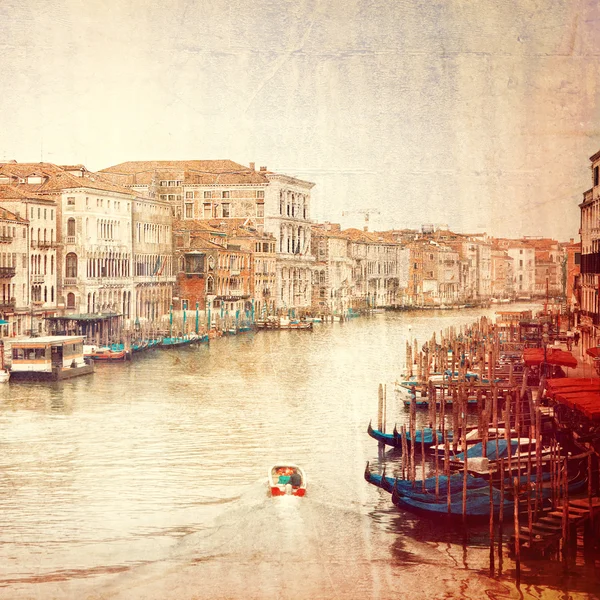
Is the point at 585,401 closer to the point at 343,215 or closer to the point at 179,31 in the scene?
the point at 343,215

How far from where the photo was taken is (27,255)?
29.3ft

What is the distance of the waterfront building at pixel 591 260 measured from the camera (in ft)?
25.8

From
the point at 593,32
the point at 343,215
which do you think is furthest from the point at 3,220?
the point at 593,32

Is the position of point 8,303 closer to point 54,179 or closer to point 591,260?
point 54,179

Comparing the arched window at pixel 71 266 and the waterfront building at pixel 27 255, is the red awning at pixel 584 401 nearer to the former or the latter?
the arched window at pixel 71 266

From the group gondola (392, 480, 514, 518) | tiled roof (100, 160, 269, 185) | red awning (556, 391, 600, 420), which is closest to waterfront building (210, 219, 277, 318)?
tiled roof (100, 160, 269, 185)

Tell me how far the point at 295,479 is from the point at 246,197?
8.24 ft

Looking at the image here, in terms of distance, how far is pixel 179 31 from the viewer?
7.86m

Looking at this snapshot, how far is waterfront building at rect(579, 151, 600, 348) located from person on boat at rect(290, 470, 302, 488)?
2.25 meters

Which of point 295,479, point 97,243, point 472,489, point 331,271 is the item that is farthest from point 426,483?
point 331,271

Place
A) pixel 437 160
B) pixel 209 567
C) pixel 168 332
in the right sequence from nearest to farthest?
1. pixel 209 567
2. pixel 437 160
3. pixel 168 332

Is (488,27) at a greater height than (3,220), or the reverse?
(488,27)

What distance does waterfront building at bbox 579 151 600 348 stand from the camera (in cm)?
786

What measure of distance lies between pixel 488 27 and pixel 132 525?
135 inches
